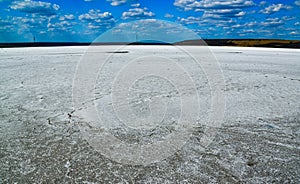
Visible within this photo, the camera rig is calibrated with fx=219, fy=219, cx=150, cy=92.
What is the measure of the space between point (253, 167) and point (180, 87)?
10.2ft

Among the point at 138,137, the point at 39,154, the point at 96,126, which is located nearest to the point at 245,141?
the point at 138,137

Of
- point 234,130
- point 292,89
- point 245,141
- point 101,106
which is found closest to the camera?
point 245,141

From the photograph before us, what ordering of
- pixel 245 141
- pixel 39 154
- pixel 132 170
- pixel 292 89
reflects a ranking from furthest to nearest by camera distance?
pixel 292 89
pixel 245 141
pixel 39 154
pixel 132 170

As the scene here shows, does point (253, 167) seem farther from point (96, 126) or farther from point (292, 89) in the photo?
point (292, 89)

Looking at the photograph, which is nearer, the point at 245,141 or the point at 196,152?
the point at 196,152

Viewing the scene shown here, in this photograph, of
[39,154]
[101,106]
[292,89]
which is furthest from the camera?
[292,89]

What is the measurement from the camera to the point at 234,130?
250cm

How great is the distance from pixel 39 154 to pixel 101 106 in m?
1.46

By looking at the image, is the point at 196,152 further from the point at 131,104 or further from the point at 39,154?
the point at 131,104

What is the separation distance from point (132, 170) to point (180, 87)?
3.24 metres

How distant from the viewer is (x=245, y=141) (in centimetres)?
222

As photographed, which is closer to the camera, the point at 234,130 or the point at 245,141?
the point at 245,141

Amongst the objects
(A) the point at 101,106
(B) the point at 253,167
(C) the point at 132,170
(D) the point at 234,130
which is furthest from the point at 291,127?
(A) the point at 101,106

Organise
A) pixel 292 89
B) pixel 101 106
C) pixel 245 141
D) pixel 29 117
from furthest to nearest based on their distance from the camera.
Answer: pixel 292 89 < pixel 101 106 < pixel 29 117 < pixel 245 141
